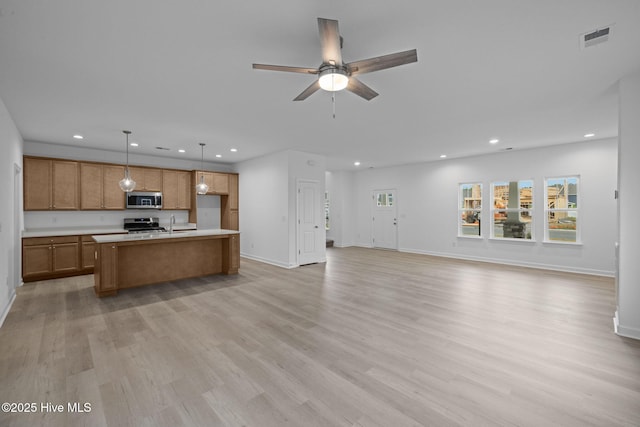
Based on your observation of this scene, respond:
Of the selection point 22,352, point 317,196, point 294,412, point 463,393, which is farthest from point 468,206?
point 22,352

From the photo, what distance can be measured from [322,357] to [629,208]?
3653mm

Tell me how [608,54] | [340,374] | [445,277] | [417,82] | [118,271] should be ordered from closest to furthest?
[340,374], [608,54], [417,82], [118,271], [445,277]

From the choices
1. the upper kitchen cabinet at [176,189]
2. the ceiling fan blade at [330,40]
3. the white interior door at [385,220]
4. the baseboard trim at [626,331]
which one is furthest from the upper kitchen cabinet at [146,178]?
the baseboard trim at [626,331]

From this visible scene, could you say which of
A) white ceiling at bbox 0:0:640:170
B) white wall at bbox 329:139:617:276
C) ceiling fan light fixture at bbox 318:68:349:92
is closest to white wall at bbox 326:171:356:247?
white wall at bbox 329:139:617:276

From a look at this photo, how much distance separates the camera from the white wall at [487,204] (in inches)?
223

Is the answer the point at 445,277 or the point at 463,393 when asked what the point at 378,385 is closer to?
the point at 463,393

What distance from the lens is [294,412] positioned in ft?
6.14

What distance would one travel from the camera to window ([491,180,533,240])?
6605 mm

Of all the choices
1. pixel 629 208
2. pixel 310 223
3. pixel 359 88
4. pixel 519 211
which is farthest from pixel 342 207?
pixel 359 88

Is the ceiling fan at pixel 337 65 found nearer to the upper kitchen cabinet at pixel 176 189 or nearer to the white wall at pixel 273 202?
the white wall at pixel 273 202

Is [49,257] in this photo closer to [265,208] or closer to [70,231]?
[70,231]

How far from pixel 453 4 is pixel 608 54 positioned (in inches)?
72.4

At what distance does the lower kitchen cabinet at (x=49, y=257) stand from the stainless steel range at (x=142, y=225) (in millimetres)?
1104

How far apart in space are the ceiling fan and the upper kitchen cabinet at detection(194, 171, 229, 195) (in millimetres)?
6042
